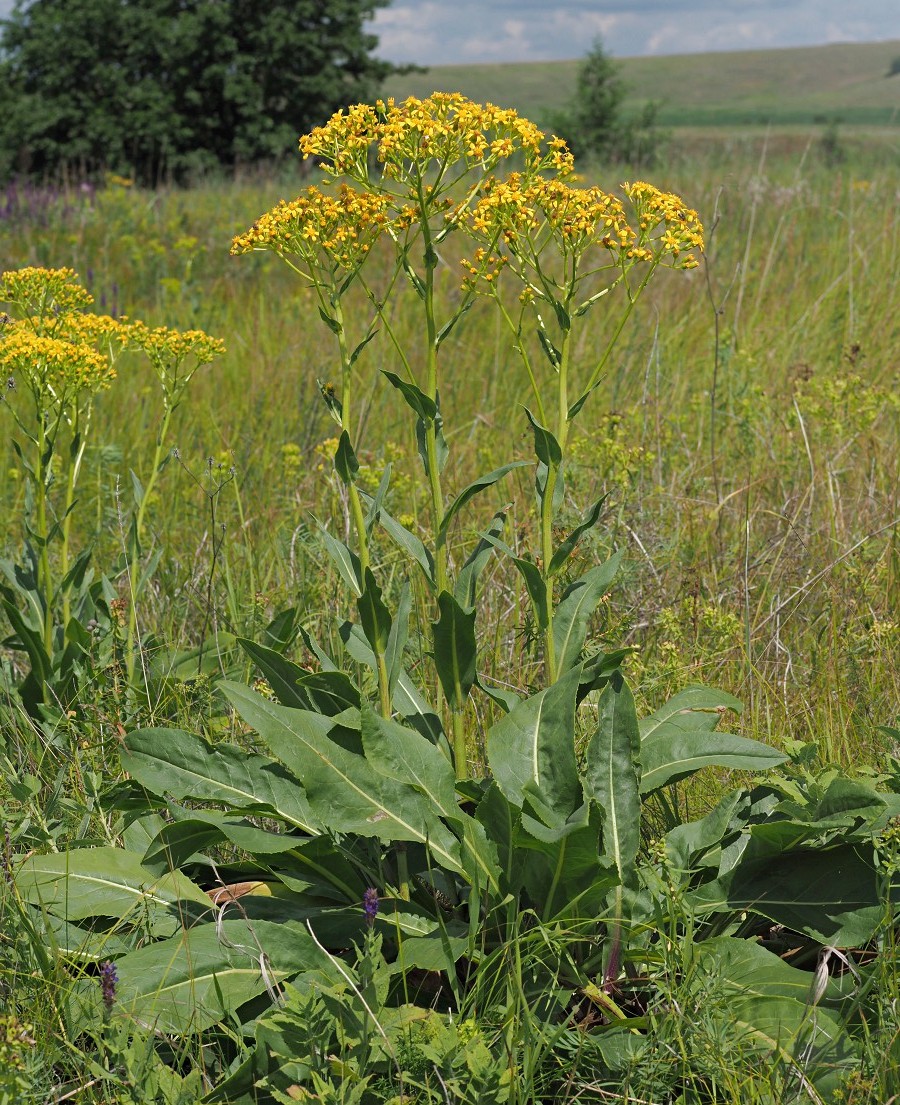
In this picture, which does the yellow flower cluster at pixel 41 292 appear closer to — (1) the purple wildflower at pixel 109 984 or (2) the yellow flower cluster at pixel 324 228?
(2) the yellow flower cluster at pixel 324 228

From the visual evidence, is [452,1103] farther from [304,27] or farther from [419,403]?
[304,27]

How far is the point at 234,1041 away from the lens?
5.91 feet

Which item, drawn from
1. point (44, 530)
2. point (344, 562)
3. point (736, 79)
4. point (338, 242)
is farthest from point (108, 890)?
point (736, 79)

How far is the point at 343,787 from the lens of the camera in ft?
6.61

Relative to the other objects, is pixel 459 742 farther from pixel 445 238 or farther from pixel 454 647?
pixel 445 238

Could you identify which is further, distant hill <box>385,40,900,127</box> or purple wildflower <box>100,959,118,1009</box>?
distant hill <box>385,40,900,127</box>

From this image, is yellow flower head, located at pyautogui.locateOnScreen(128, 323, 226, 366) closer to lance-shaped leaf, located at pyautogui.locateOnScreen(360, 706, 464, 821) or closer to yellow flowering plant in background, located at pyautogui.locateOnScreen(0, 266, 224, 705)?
yellow flowering plant in background, located at pyautogui.locateOnScreen(0, 266, 224, 705)

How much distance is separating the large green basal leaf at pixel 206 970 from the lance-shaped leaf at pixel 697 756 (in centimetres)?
73

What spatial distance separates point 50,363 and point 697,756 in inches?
66.6

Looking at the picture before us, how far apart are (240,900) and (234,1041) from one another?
33 centimetres

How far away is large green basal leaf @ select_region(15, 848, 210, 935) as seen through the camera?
1981 mm

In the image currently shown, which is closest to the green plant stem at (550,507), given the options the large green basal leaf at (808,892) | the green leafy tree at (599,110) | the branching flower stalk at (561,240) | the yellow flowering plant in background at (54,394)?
the branching flower stalk at (561,240)

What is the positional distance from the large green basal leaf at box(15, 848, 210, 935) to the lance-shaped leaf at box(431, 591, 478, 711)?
61 cm

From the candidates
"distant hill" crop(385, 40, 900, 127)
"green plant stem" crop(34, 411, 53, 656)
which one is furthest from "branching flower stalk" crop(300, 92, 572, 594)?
"distant hill" crop(385, 40, 900, 127)
